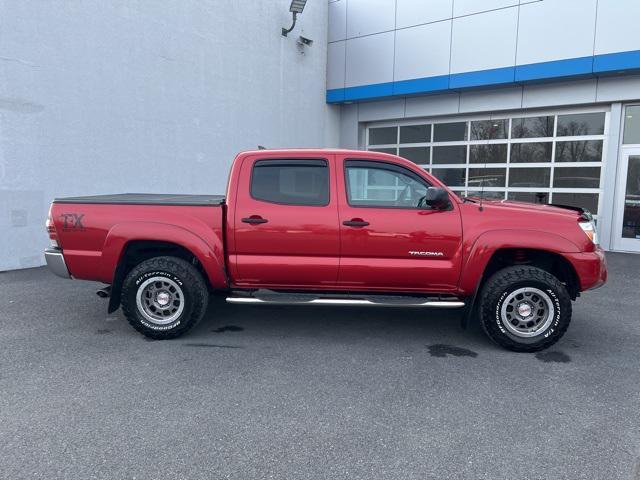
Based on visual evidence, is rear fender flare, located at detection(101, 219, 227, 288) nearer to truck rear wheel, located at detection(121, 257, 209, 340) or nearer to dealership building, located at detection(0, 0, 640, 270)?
truck rear wheel, located at detection(121, 257, 209, 340)

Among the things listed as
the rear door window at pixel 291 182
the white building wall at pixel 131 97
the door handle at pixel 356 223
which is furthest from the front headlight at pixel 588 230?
the white building wall at pixel 131 97

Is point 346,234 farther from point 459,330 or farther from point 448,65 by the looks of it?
point 448,65

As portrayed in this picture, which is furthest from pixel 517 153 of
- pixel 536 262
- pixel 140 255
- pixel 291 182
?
pixel 140 255

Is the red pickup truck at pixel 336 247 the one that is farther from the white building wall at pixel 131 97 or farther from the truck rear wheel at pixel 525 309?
the white building wall at pixel 131 97

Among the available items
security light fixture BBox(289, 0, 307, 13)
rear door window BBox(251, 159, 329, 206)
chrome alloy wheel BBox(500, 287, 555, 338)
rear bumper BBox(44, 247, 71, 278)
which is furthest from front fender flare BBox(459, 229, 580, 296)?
security light fixture BBox(289, 0, 307, 13)

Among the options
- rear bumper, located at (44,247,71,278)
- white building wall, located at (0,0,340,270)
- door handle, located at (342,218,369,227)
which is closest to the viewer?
door handle, located at (342,218,369,227)

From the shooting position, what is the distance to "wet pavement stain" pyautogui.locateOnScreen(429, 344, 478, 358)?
455 centimetres

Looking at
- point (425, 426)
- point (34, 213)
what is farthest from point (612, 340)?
point (34, 213)

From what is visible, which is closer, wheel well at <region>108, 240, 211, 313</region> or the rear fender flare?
the rear fender flare

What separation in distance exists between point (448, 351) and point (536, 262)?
137 centimetres

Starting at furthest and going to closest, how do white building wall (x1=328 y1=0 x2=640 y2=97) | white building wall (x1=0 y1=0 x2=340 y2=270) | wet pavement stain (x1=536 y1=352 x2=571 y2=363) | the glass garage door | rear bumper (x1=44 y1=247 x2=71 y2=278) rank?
1. the glass garage door
2. white building wall (x1=328 y1=0 x2=640 y2=97)
3. white building wall (x1=0 y1=0 x2=340 y2=270)
4. rear bumper (x1=44 y1=247 x2=71 y2=278)
5. wet pavement stain (x1=536 y1=352 x2=571 y2=363)

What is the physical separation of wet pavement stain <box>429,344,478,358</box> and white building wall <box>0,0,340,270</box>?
770cm

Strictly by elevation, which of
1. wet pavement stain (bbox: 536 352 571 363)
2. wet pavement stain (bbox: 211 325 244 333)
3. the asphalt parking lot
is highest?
wet pavement stain (bbox: 536 352 571 363)

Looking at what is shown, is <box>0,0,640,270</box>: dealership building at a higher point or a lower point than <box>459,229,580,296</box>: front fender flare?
higher
